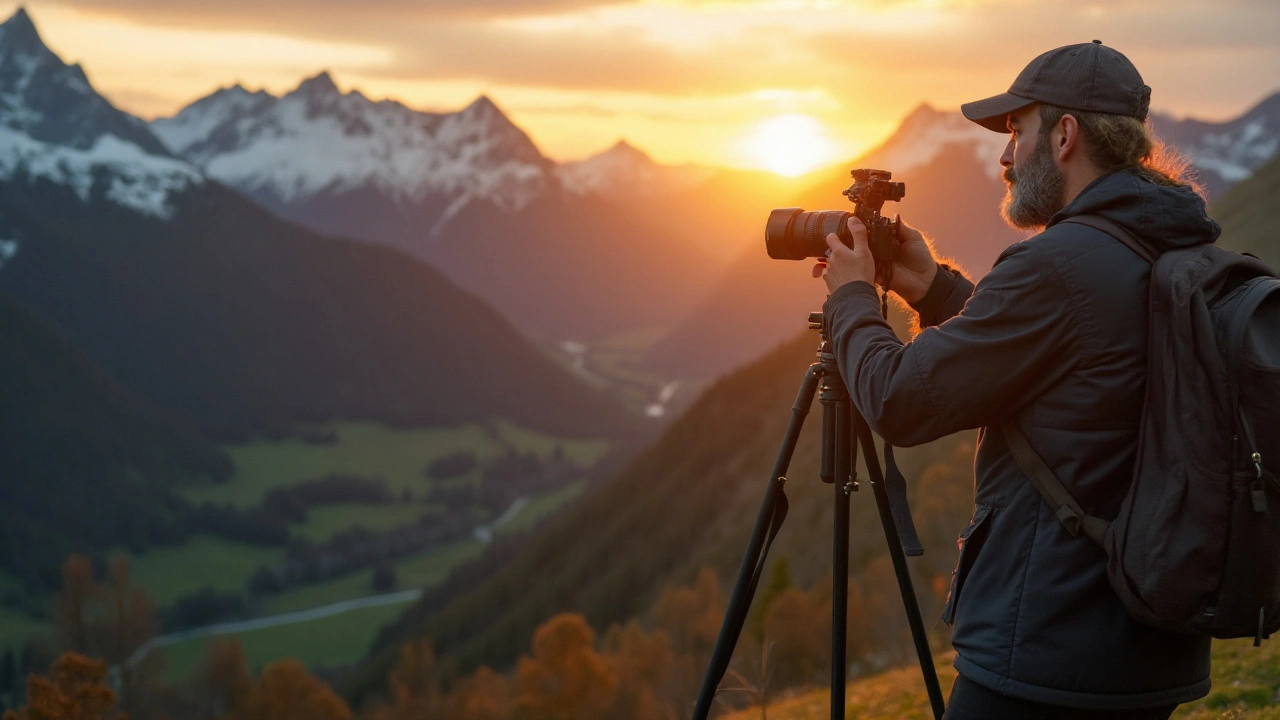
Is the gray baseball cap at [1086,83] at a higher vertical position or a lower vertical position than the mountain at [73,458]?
higher

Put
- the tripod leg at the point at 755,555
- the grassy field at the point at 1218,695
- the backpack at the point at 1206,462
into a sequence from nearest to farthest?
the backpack at the point at 1206,462 → the tripod leg at the point at 755,555 → the grassy field at the point at 1218,695

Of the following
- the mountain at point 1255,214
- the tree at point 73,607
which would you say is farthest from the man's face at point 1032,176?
the tree at point 73,607

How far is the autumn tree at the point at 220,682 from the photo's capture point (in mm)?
64875

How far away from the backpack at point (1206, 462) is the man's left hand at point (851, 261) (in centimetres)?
96

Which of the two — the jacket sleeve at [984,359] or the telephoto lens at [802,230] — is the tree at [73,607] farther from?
the jacket sleeve at [984,359]

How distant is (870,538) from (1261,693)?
4677 centimetres

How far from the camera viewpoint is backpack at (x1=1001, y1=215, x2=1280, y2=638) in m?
2.72

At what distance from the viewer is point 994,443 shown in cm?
323

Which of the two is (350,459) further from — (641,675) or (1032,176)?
(1032,176)

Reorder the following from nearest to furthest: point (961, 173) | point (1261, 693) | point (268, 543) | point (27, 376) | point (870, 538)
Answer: point (1261, 693) < point (870, 538) < point (268, 543) < point (961, 173) < point (27, 376)

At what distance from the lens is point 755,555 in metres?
4.19

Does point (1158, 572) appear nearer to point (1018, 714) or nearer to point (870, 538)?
point (1018, 714)

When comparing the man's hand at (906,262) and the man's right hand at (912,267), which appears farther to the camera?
the man's right hand at (912,267)

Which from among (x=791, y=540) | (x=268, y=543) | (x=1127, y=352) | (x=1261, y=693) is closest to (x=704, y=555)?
(x=791, y=540)
